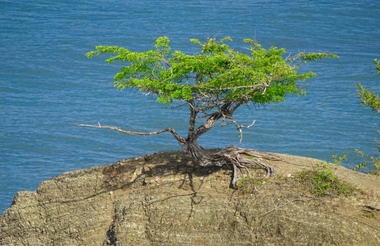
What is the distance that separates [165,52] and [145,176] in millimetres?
3724

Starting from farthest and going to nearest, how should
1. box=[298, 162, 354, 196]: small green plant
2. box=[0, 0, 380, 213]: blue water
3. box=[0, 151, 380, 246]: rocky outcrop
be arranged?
box=[0, 0, 380, 213]: blue water → box=[298, 162, 354, 196]: small green plant → box=[0, 151, 380, 246]: rocky outcrop

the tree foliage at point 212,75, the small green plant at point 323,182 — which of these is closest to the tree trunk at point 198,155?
the tree foliage at point 212,75

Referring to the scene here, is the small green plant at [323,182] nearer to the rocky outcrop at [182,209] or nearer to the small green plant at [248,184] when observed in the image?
the rocky outcrop at [182,209]

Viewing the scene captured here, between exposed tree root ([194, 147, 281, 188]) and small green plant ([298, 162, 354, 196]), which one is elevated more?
exposed tree root ([194, 147, 281, 188])

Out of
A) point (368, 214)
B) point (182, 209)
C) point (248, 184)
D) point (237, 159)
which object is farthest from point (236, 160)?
point (368, 214)

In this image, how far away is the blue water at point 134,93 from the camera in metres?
37.8

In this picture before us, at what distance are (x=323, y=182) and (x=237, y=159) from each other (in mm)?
2570

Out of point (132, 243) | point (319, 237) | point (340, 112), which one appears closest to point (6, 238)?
point (132, 243)

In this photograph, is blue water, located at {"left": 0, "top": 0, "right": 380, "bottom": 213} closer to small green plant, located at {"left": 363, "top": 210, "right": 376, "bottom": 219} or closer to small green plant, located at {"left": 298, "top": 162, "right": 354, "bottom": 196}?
small green plant, located at {"left": 298, "top": 162, "right": 354, "bottom": 196}

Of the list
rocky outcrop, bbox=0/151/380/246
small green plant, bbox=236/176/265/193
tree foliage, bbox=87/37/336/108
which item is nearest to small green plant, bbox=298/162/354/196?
rocky outcrop, bbox=0/151/380/246

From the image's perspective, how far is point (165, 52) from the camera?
20922 mm

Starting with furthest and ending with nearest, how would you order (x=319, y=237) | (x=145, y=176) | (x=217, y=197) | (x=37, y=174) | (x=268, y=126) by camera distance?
1. (x=268, y=126)
2. (x=37, y=174)
3. (x=145, y=176)
4. (x=217, y=197)
5. (x=319, y=237)

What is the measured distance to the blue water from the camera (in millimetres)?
37781

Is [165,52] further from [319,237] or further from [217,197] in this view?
[319,237]
